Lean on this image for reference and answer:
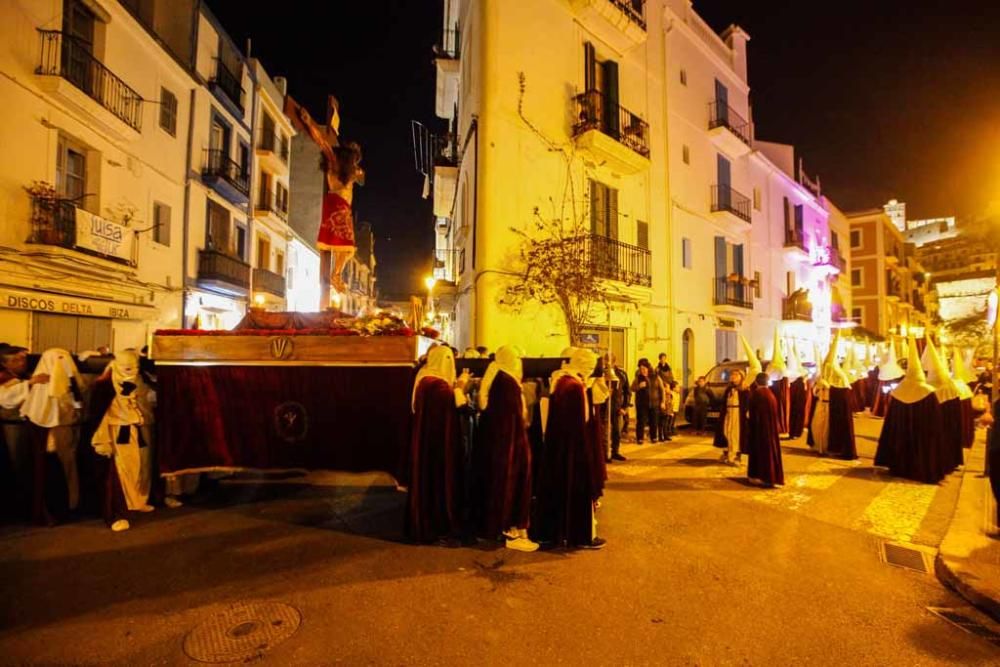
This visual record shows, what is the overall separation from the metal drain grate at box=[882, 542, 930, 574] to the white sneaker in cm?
348

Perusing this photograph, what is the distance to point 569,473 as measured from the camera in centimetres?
506

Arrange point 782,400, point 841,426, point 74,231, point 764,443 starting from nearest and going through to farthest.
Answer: point 764,443
point 841,426
point 74,231
point 782,400

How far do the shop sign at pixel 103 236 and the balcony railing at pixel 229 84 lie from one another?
7595 mm

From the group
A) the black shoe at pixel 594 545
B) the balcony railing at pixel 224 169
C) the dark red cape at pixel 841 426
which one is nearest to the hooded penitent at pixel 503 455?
the black shoe at pixel 594 545

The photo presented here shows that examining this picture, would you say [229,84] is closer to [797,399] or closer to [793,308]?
[797,399]

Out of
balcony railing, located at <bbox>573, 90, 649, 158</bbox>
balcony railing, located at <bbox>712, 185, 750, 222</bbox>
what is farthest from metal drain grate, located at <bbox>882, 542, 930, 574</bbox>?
balcony railing, located at <bbox>712, 185, 750, 222</bbox>

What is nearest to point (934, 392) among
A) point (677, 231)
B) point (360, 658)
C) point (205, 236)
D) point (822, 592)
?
point (822, 592)

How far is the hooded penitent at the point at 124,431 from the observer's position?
212 inches

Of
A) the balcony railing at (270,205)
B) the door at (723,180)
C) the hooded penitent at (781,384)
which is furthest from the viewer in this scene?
the balcony railing at (270,205)

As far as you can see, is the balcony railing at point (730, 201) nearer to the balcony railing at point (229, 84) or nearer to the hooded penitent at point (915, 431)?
the hooded penitent at point (915, 431)

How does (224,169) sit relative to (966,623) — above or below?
above

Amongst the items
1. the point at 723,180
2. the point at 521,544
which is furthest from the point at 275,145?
the point at 521,544

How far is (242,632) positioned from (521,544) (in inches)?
98.8

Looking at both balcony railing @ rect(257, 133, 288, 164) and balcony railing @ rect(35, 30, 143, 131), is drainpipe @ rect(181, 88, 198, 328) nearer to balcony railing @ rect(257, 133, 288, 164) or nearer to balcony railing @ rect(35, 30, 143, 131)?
balcony railing @ rect(35, 30, 143, 131)
